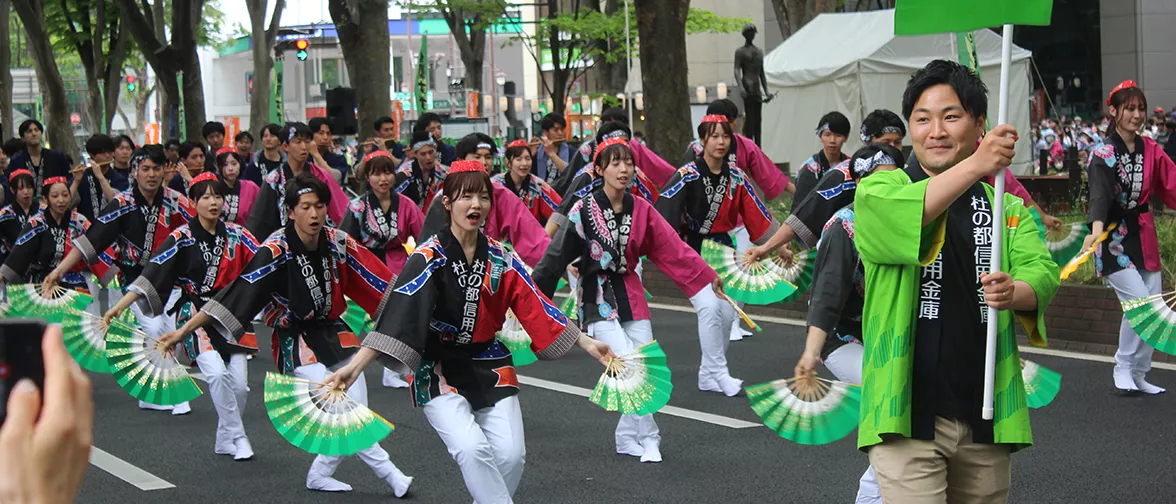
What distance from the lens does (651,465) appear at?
7191 millimetres

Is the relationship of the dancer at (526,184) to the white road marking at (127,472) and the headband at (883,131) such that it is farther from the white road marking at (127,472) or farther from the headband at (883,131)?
the white road marking at (127,472)

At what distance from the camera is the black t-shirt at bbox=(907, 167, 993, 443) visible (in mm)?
3580

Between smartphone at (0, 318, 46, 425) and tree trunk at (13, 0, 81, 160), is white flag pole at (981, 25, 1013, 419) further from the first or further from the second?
tree trunk at (13, 0, 81, 160)

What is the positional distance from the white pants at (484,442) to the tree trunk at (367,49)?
14546 mm

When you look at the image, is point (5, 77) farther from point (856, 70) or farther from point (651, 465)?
point (651, 465)

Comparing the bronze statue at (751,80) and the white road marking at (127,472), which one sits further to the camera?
the bronze statue at (751,80)

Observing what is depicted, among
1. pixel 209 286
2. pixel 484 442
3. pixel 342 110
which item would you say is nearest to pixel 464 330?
pixel 484 442

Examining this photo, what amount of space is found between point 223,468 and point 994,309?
508 centimetres

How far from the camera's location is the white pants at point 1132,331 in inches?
328

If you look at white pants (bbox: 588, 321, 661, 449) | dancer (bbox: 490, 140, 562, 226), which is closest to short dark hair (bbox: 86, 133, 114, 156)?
dancer (bbox: 490, 140, 562, 226)

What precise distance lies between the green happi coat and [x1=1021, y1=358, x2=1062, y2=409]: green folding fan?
A: 4.84 feet

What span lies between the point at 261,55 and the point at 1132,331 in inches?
772

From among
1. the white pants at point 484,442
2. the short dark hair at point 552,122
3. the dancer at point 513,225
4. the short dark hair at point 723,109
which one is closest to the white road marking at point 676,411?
the dancer at point 513,225

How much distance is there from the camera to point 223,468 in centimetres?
746
